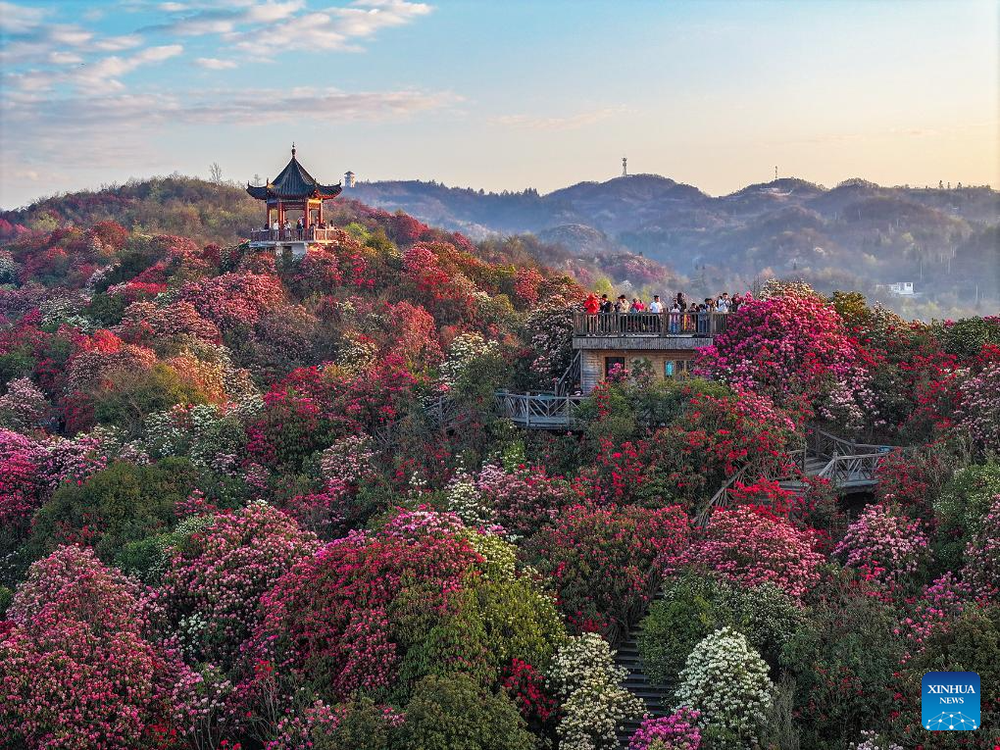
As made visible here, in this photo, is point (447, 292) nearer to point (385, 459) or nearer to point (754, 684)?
point (385, 459)

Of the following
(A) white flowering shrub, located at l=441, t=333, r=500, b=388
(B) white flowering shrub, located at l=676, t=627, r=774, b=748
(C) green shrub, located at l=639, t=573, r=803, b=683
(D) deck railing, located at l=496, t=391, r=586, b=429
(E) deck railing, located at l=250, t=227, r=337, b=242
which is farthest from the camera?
(E) deck railing, located at l=250, t=227, r=337, b=242

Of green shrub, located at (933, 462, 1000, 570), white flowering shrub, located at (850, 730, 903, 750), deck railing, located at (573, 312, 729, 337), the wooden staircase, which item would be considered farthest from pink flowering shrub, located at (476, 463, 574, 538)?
white flowering shrub, located at (850, 730, 903, 750)

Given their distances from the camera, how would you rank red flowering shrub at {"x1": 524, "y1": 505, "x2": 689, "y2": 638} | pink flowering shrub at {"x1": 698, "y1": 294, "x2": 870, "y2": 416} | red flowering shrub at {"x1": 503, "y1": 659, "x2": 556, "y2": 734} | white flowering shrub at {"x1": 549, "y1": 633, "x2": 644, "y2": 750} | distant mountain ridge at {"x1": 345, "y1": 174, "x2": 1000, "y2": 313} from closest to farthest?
1. white flowering shrub at {"x1": 549, "y1": 633, "x2": 644, "y2": 750}
2. red flowering shrub at {"x1": 503, "y1": 659, "x2": 556, "y2": 734}
3. red flowering shrub at {"x1": 524, "y1": 505, "x2": 689, "y2": 638}
4. pink flowering shrub at {"x1": 698, "y1": 294, "x2": 870, "y2": 416}
5. distant mountain ridge at {"x1": 345, "y1": 174, "x2": 1000, "y2": 313}

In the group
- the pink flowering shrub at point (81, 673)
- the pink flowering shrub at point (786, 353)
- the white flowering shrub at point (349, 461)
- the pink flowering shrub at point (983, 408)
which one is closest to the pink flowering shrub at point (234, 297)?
the white flowering shrub at point (349, 461)

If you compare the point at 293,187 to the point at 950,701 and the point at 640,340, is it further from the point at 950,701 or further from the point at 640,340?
the point at 950,701

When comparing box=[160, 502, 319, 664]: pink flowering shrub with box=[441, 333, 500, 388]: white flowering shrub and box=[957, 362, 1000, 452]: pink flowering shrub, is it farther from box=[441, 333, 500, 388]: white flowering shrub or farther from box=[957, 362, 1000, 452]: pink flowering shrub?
box=[957, 362, 1000, 452]: pink flowering shrub

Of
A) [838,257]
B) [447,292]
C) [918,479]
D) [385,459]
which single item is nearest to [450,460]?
[385,459]
